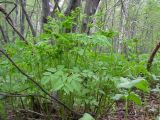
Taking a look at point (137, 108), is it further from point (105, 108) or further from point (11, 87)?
point (11, 87)

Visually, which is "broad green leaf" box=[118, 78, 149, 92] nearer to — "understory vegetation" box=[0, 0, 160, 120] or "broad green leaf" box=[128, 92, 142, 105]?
"broad green leaf" box=[128, 92, 142, 105]

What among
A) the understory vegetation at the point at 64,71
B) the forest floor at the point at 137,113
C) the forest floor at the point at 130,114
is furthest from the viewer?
the forest floor at the point at 137,113

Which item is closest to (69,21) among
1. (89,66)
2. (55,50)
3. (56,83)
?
(55,50)

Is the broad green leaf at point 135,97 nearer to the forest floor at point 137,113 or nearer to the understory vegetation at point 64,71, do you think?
the understory vegetation at point 64,71

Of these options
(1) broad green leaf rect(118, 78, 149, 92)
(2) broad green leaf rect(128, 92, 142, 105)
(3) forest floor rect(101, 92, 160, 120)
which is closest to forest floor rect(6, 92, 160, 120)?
(3) forest floor rect(101, 92, 160, 120)

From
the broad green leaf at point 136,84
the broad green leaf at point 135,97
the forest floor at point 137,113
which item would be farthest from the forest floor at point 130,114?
the broad green leaf at point 136,84

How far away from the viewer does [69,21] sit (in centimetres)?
198

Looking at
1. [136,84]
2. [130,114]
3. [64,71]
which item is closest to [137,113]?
[130,114]

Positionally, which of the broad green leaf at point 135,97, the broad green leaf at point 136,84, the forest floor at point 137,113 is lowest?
the forest floor at point 137,113

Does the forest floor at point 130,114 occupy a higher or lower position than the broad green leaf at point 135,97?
lower

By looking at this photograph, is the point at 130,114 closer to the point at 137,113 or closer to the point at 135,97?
the point at 137,113

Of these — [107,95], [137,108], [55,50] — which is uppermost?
[55,50]

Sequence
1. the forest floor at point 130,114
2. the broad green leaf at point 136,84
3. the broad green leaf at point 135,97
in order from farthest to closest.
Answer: the forest floor at point 130,114 → the broad green leaf at point 135,97 → the broad green leaf at point 136,84

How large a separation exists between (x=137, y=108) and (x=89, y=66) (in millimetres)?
892
